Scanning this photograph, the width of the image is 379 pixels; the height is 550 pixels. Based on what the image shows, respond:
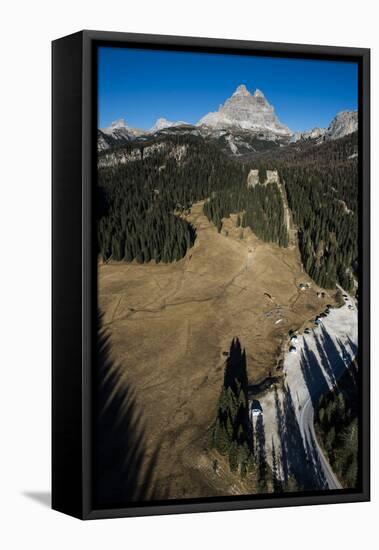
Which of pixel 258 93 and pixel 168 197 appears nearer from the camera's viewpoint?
pixel 168 197

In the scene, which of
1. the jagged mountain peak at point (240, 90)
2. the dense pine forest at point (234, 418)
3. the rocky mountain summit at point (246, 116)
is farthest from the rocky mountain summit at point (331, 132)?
the dense pine forest at point (234, 418)

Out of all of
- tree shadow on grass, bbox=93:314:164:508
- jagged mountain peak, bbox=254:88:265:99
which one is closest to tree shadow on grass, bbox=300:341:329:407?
tree shadow on grass, bbox=93:314:164:508

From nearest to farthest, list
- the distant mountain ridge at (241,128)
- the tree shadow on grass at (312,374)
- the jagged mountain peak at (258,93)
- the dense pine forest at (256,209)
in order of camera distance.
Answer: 1. the distant mountain ridge at (241,128)
2. the dense pine forest at (256,209)
3. the jagged mountain peak at (258,93)
4. the tree shadow on grass at (312,374)

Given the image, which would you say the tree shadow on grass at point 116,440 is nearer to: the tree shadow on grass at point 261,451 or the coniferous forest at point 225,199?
the coniferous forest at point 225,199

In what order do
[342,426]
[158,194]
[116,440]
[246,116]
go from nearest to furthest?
[116,440]
[158,194]
[246,116]
[342,426]

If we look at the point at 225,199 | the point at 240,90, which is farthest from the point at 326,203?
the point at 240,90

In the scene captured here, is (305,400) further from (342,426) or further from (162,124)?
(162,124)
